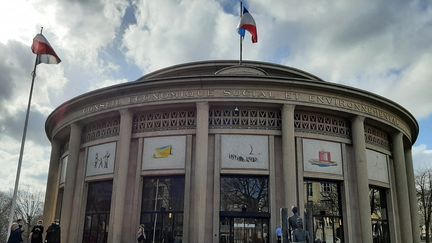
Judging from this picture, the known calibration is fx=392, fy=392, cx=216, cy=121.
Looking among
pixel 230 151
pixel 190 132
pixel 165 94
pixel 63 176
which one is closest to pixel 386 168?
pixel 230 151

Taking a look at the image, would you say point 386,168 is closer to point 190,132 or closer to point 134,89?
point 190,132

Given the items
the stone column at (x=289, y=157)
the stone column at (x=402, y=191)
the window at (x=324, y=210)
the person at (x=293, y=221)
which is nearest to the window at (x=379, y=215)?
the stone column at (x=402, y=191)

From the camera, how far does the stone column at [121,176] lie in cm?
2298

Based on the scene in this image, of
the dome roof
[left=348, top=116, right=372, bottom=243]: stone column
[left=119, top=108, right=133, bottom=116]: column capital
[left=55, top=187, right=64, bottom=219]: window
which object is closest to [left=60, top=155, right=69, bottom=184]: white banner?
[left=55, top=187, right=64, bottom=219]: window

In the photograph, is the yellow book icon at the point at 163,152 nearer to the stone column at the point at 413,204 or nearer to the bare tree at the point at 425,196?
the stone column at the point at 413,204

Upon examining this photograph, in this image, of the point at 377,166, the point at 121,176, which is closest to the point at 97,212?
the point at 121,176

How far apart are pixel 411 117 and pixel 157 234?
2058 cm

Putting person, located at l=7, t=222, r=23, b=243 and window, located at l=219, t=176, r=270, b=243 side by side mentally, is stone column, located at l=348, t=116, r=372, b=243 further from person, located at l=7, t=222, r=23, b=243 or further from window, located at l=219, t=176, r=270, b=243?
person, located at l=7, t=222, r=23, b=243

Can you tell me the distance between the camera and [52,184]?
104 ft

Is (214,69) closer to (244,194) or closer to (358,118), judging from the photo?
(244,194)

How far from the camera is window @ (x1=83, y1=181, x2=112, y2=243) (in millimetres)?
25172

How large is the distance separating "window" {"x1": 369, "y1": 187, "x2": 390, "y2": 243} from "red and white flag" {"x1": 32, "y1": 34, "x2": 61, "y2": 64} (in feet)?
69.5

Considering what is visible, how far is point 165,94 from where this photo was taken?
24469 mm

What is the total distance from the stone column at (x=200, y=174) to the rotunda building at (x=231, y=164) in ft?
0.19
